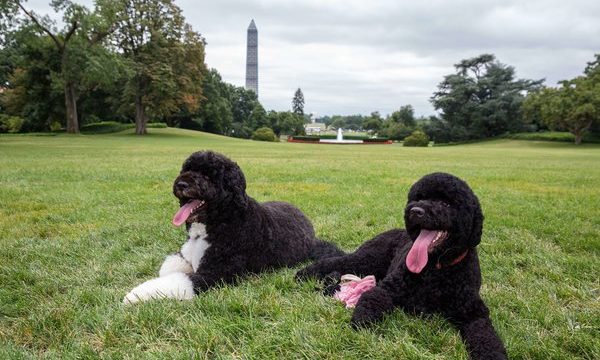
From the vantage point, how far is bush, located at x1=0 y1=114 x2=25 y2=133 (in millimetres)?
51188

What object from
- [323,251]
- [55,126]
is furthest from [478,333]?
[55,126]

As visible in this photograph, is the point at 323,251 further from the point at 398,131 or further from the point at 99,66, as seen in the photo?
the point at 398,131

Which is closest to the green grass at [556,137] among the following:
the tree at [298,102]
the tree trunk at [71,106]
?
the tree trunk at [71,106]

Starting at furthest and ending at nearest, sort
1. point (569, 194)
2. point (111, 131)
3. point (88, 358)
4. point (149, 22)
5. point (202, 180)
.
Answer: point (111, 131) < point (149, 22) < point (569, 194) < point (202, 180) < point (88, 358)

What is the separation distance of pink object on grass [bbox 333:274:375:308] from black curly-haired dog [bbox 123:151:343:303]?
0.89m

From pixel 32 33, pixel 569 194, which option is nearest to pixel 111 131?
pixel 32 33

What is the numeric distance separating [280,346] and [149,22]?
45770 millimetres

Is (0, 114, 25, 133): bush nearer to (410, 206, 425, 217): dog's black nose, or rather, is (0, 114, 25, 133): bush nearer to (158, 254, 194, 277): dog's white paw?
(158, 254, 194, 277): dog's white paw

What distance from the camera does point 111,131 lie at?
1935 inches

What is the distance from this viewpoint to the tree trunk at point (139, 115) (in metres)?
44.8

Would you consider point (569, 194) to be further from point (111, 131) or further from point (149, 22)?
point (111, 131)

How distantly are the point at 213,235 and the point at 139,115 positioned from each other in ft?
148

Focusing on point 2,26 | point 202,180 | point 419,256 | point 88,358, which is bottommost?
point 88,358

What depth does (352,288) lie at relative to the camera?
357cm
